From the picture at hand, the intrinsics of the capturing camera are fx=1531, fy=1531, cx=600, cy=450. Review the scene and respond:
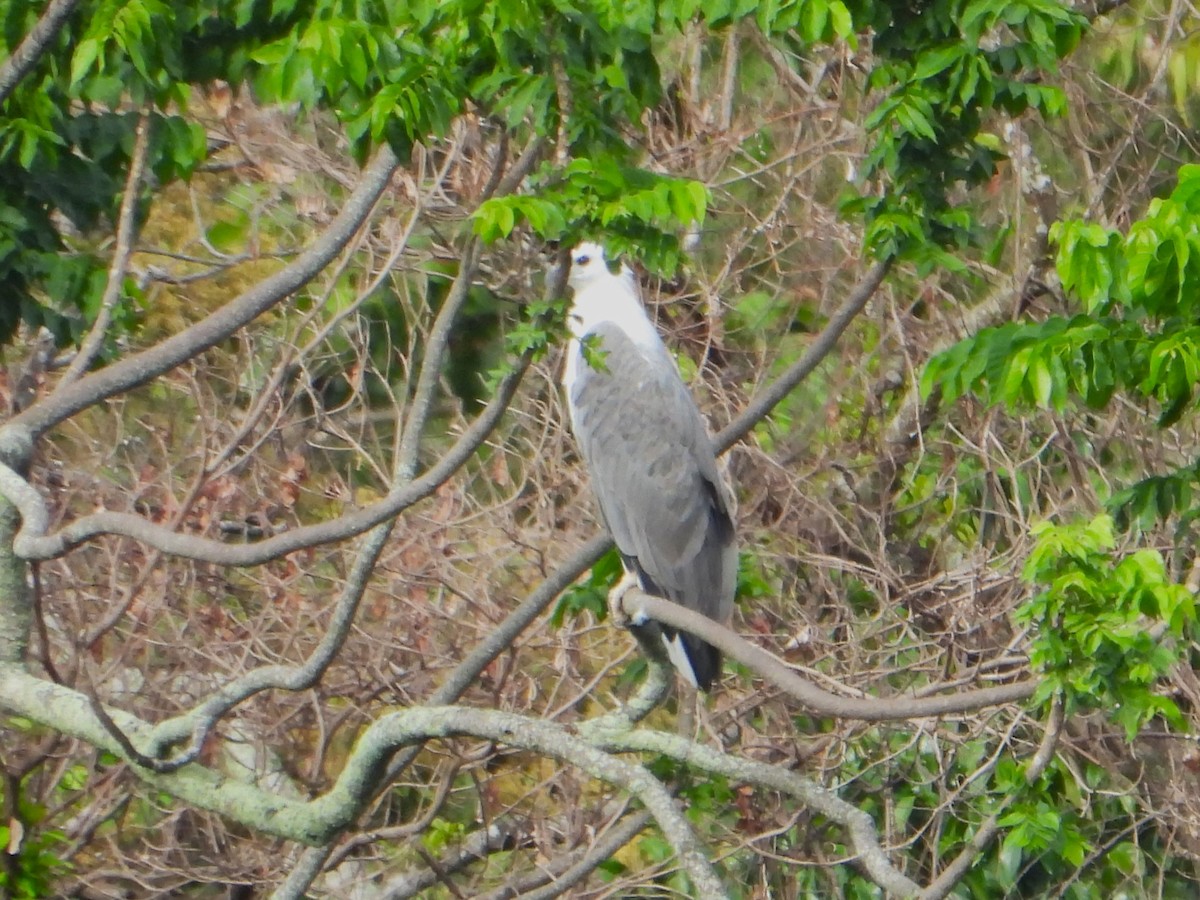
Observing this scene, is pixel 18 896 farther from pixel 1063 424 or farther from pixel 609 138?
pixel 1063 424

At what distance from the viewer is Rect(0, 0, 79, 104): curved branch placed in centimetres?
331

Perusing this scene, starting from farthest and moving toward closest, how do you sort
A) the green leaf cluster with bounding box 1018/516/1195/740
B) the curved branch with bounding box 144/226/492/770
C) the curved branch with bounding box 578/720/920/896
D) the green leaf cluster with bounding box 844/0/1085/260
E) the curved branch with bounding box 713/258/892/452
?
the curved branch with bounding box 713/258/892/452 < the green leaf cluster with bounding box 844/0/1085/260 < the curved branch with bounding box 144/226/492/770 < the green leaf cluster with bounding box 1018/516/1195/740 < the curved branch with bounding box 578/720/920/896

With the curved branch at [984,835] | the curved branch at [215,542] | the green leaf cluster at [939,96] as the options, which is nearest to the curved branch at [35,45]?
the curved branch at [215,542]

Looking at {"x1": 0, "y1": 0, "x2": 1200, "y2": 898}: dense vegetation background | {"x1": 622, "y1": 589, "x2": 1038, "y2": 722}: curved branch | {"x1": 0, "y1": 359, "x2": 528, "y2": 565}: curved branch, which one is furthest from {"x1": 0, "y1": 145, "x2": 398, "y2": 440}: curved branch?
{"x1": 622, "y1": 589, "x2": 1038, "y2": 722}: curved branch

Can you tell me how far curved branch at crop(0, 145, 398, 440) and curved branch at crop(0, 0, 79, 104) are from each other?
0.64 meters

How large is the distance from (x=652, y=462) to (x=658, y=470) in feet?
0.11

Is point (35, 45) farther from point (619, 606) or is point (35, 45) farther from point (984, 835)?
point (984, 835)

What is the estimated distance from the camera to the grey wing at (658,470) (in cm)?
487

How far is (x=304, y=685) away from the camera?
3115 mm

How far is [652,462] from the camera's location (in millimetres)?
4922

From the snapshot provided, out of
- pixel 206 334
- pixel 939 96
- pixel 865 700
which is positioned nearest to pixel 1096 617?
pixel 865 700

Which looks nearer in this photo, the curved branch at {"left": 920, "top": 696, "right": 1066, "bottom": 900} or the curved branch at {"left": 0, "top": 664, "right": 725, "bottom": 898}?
the curved branch at {"left": 0, "top": 664, "right": 725, "bottom": 898}

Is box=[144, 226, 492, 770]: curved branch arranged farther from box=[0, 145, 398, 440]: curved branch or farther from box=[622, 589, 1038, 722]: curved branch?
box=[622, 589, 1038, 722]: curved branch

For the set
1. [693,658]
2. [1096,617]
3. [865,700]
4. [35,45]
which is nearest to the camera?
[865,700]
